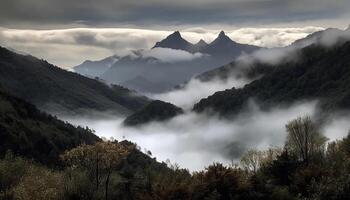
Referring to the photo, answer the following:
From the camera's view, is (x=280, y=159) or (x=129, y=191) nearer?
(x=129, y=191)

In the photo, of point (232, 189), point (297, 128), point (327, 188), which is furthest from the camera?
point (297, 128)

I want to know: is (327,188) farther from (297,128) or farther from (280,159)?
(297,128)

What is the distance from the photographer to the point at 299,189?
298 ft

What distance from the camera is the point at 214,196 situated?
77938 millimetres

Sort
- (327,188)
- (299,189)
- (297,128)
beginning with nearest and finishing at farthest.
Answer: (327,188)
(299,189)
(297,128)

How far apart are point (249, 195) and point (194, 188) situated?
10886mm

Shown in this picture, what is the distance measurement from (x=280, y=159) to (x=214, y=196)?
34.1 m

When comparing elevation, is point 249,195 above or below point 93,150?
below

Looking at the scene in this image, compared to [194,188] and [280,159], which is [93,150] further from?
[280,159]

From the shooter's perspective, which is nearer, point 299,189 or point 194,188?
point 194,188

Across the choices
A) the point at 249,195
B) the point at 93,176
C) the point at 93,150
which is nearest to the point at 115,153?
the point at 93,150

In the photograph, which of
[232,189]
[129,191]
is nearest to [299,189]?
[232,189]

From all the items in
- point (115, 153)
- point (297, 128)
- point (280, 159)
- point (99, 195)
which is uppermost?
point (297, 128)

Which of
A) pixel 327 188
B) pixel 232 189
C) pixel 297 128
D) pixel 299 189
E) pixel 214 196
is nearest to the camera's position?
pixel 327 188
